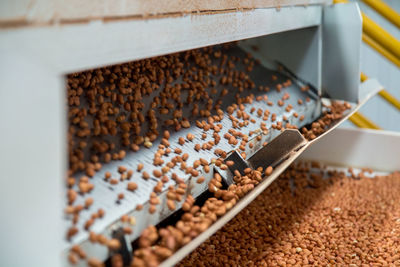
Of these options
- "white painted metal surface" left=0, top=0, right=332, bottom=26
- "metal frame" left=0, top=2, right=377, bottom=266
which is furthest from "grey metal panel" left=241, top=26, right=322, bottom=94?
"metal frame" left=0, top=2, right=377, bottom=266

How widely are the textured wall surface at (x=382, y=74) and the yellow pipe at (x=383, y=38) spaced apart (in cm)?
149

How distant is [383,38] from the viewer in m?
1.89

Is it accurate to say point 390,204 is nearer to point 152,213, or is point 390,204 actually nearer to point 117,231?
point 152,213

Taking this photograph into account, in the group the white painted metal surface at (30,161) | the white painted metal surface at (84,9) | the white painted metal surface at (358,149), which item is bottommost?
the white painted metal surface at (358,149)

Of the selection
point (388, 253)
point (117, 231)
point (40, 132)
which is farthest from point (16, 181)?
point (388, 253)

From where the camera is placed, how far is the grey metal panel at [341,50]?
166cm

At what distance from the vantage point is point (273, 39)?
6.22 feet

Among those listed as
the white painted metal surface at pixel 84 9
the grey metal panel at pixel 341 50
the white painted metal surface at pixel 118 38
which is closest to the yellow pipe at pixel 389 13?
the grey metal panel at pixel 341 50

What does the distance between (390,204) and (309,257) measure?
1.93ft

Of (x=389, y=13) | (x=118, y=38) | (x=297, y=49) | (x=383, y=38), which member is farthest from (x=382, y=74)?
(x=118, y=38)

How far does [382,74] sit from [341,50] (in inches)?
77.9

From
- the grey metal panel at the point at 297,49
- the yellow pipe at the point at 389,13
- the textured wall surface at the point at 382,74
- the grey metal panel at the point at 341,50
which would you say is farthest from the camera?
the textured wall surface at the point at 382,74

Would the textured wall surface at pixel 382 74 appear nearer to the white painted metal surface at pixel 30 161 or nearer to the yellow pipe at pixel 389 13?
the yellow pipe at pixel 389 13

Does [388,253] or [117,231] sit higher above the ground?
[117,231]
